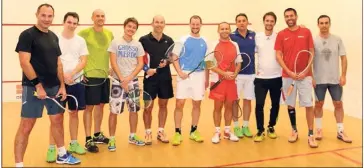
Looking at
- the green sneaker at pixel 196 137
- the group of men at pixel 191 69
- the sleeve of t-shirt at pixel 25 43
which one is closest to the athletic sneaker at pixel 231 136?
the group of men at pixel 191 69

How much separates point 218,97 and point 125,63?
864mm

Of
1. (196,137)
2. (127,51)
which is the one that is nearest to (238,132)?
(196,137)

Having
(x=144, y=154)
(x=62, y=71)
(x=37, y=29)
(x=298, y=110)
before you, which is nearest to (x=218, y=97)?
(x=144, y=154)

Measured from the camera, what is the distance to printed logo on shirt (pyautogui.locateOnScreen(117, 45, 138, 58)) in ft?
10.5

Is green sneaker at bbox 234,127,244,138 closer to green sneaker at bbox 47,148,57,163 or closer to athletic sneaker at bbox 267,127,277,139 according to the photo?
athletic sneaker at bbox 267,127,277,139

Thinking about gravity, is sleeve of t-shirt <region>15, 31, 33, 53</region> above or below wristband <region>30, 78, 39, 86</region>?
above

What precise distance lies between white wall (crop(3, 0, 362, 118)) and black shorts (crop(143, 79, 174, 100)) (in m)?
2.36

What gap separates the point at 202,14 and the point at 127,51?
11.5 ft

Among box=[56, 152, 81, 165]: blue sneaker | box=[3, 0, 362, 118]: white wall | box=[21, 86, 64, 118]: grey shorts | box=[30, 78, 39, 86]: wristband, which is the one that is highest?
box=[3, 0, 362, 118]: white wall

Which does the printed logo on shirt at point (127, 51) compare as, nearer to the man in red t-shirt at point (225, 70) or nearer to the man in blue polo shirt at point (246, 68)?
the man in red t-shirt at point (225, 70)

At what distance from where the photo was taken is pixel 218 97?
137 inches

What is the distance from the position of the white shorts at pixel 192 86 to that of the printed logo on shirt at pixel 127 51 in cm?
46

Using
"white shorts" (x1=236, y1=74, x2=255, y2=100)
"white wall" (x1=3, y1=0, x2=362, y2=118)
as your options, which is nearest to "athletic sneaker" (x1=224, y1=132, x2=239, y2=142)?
"white shorts" (x1=236, y1=74, x2=255, y2=100)

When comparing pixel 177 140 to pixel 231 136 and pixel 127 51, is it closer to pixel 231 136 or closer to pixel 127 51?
pixel 231 136
